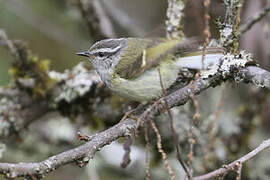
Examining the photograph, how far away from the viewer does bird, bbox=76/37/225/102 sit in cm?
278

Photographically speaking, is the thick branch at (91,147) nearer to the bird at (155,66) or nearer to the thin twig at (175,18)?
the bird at (155,66)

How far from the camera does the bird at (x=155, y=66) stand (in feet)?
9.12

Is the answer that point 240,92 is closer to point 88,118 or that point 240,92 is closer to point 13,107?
point 88,118

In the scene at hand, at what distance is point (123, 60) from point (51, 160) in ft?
4.27

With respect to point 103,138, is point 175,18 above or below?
above

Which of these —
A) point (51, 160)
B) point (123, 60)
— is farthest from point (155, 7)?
point (51, 160)

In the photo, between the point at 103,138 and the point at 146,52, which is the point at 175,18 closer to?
the point at 146,52

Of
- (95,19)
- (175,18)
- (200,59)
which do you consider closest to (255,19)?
(175,18)

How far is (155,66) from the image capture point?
113 inches

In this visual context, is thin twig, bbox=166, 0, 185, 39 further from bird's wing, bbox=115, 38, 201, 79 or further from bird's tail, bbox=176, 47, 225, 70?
bird's tail, bbox=176, 47, 225, 70

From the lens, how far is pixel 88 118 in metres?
3.83

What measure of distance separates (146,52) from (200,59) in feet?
1.35

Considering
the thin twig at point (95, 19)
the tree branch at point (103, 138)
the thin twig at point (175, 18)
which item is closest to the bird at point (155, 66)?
the tree branch at point (103, 138)

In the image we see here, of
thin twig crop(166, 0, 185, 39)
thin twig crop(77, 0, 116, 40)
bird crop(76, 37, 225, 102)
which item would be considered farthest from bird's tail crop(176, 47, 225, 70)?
thin twig crop(77, 0, 116, 40)
